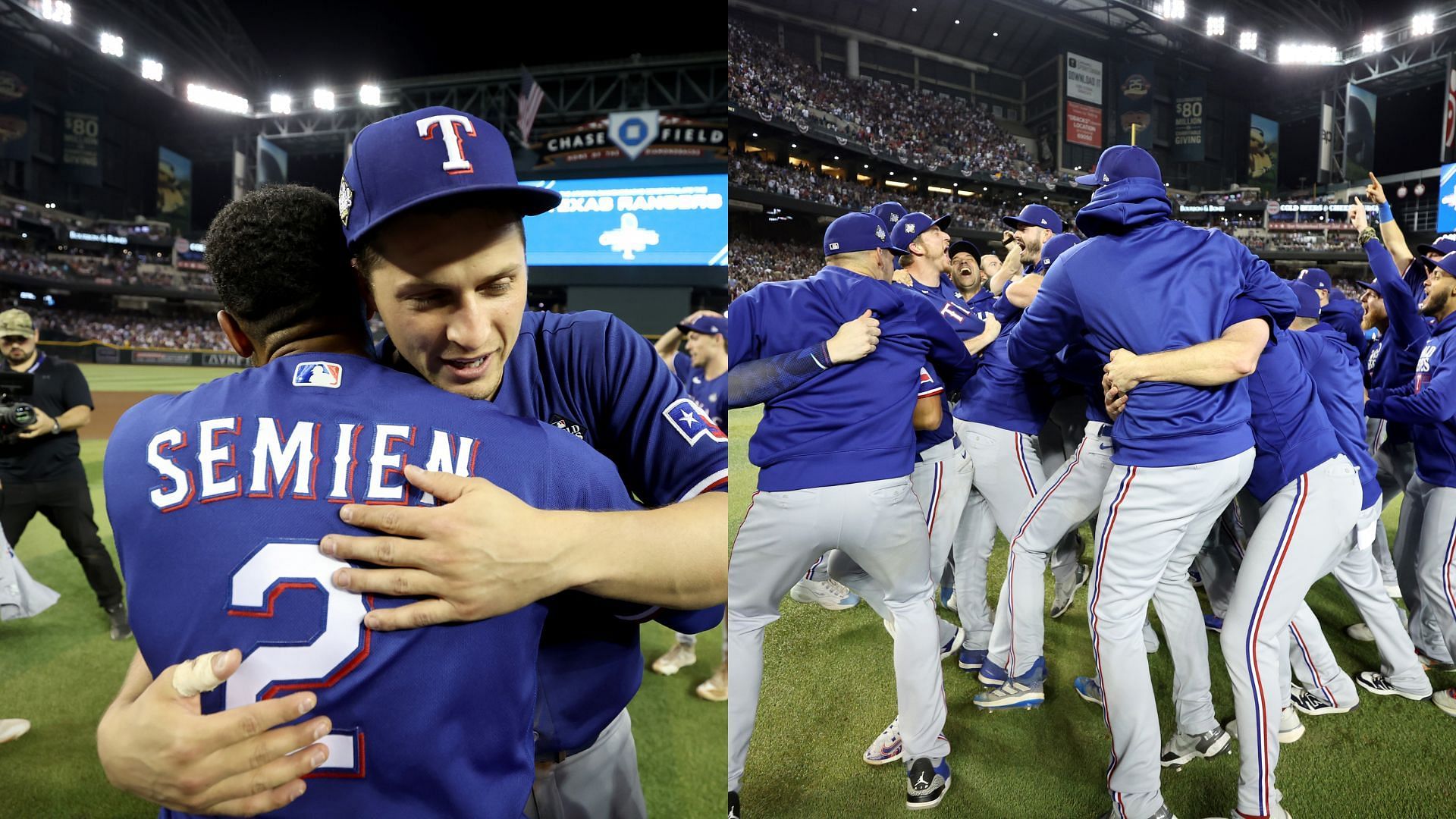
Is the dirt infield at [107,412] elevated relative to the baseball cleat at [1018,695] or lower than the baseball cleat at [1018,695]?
elevated

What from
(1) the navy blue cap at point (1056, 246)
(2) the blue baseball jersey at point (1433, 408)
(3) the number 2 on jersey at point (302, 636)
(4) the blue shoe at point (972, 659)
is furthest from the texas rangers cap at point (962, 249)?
(3) the number 2 on jersey at point (302, 636)

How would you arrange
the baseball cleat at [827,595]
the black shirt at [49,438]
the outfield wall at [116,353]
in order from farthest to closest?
the outfield wall at [116,353] < the black shirt at [49,438] < the baseball cleat at [827,595]

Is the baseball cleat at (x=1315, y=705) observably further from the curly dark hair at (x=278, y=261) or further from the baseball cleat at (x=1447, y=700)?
the curly dark hair at (x=278, y=261)

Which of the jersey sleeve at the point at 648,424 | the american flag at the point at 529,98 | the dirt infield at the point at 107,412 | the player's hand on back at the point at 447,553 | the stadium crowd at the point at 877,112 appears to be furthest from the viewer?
the dirt infield at the point at 107,412

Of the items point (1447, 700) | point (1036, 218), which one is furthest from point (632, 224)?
point (1447, 700)

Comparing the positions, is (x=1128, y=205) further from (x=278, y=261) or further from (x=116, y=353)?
(x=116, y=353)

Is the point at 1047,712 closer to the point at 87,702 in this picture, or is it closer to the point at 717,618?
the point at 717,618

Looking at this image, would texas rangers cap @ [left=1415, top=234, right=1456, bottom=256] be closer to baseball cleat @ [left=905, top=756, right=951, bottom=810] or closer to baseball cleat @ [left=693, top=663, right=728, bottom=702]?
baseball cleat @ [left=905, top=756, right=951, bottom=810]
